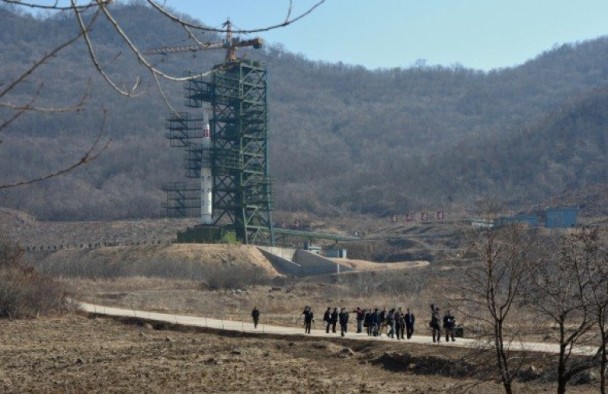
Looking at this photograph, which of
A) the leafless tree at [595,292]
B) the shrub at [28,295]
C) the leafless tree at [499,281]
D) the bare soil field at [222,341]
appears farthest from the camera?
the shrub at [28,295]

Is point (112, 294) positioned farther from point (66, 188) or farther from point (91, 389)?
point (66, 188)

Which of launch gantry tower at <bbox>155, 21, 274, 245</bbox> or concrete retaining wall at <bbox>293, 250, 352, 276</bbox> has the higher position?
launch gantry tower at <bbox>155, 21, 274, 245</bbox>

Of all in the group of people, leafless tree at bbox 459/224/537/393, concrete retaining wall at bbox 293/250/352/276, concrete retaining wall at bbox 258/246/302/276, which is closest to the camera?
leafless tree at bbox 459/224/537/393

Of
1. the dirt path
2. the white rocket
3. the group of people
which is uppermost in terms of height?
the white rocket

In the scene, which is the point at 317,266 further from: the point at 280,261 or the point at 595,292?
the point at 595,292

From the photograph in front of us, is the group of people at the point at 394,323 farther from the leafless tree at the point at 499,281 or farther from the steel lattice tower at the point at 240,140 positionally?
the steel lattice tower at the point at 240,140

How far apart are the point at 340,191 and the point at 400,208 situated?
71.9 feet

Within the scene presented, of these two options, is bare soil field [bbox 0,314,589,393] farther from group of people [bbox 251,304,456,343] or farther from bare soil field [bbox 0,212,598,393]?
group of people [bbox 251,304,456,343]

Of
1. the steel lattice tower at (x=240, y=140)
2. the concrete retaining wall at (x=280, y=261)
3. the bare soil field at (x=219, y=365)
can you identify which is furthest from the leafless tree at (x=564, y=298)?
the steel lattice tower at (x=240, y=140)

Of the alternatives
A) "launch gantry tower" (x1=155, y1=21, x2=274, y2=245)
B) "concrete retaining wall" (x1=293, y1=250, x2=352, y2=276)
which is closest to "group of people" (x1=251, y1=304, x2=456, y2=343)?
"concrete retaining wall" (x1=293, y1=250, x2=352, y2=276)

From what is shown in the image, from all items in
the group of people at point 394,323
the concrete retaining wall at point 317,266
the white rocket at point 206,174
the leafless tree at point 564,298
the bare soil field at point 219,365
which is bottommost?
the bare soil field at point 219,365

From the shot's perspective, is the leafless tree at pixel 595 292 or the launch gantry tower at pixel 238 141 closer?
the leafless tree at pixel 595 292

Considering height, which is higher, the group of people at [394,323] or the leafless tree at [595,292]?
the leafless tree at [595,292]

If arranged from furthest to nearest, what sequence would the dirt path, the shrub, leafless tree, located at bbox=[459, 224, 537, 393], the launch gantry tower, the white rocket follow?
the white rocket, the launch gantry tower, the shrub, the dirt path, leafless tree, located at bbox=[459, 224, 537, 393]
